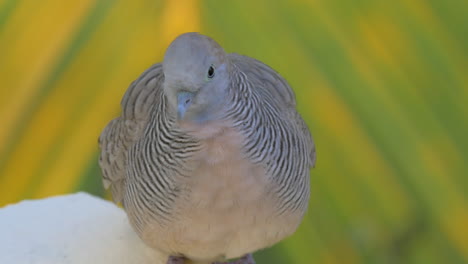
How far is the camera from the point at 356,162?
145 centimetres

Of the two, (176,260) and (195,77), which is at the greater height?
(195,77)

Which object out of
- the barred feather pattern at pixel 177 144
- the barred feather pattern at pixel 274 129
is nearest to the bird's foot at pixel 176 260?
the barred feather pattern at pixel 177 144

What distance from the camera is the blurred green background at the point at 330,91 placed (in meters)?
1.38

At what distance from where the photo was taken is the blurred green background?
4.54 feet

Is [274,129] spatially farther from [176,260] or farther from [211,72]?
[176,260]

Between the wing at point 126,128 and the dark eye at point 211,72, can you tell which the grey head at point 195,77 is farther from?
the wing at point 126,128

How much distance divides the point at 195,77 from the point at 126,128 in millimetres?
423

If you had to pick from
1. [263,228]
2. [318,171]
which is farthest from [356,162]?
[263,228]

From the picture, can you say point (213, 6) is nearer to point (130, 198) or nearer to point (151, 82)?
point (151, 82)

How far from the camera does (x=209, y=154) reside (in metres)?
0.89

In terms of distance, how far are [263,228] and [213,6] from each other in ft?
2.11

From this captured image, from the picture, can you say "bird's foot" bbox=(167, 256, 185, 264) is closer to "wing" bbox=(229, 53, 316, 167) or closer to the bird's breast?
the bird's breast

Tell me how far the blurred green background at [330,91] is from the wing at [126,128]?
324mm

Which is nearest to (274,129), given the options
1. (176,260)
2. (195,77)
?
(195,77)
